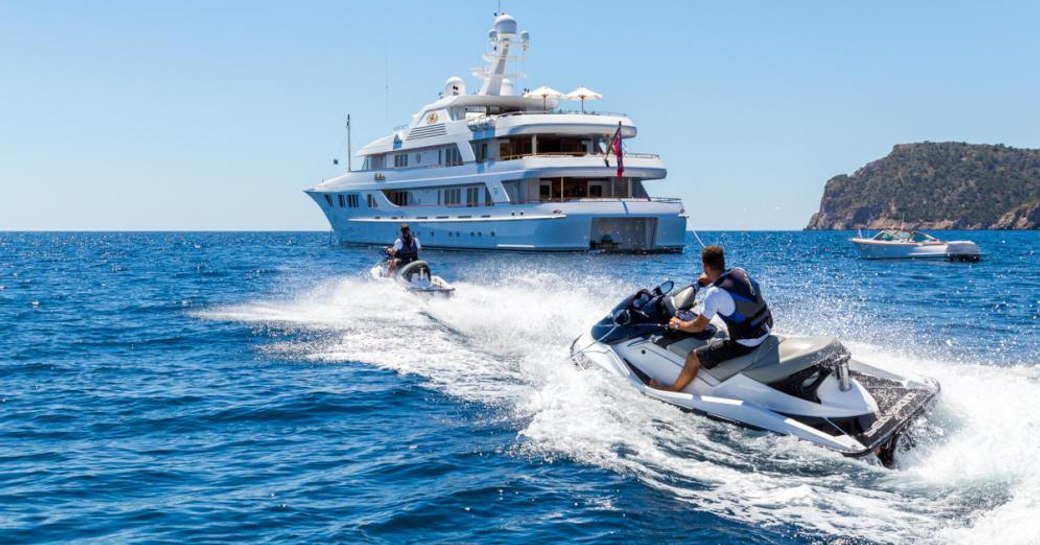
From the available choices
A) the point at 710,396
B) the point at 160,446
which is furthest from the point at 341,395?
the point at 710,396

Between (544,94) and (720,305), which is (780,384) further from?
(544,94)

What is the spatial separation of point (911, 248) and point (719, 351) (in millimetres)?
43481

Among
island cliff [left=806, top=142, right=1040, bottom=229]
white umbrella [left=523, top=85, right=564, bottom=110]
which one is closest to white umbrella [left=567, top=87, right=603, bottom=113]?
white umbrella [left=523, top=85, right=564, bottom=110]

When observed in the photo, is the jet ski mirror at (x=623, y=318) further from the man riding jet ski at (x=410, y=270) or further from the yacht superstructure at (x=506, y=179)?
the yacht superstructure at (x=506, y=179)

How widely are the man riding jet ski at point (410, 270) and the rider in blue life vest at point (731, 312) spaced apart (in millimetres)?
12364

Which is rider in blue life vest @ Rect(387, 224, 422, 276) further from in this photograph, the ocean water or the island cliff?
the island cliff

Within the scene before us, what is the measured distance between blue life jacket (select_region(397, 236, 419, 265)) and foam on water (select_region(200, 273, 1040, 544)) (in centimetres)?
677

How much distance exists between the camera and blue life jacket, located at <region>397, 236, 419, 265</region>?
73.5 feet

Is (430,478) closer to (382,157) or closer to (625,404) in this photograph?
(625,404)

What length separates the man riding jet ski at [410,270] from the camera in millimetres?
21328

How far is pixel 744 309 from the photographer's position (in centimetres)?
890

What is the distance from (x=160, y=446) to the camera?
931 cm

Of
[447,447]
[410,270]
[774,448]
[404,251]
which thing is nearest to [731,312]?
[774,448]

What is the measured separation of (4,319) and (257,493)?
55.8 feet
